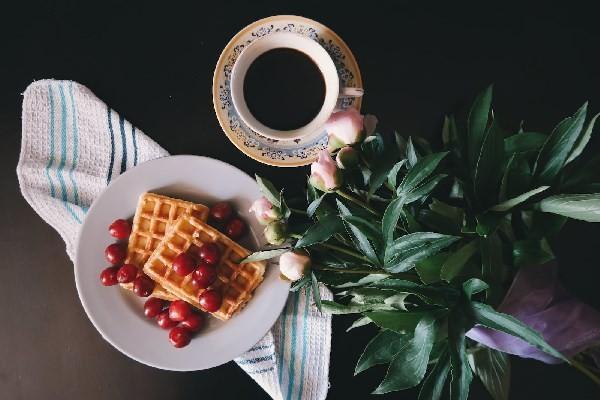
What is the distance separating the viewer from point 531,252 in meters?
0.50

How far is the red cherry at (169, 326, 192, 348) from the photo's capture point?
2.66 ft

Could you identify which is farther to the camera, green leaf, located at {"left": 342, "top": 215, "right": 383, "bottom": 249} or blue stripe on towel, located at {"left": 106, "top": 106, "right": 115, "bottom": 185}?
blue stripe on towel, located at {"left": 106, "top": 106, "right": 115, "bottom": 185}

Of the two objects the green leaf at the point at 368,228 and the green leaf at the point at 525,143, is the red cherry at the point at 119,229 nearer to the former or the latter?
the green leaf at the point at 368,228

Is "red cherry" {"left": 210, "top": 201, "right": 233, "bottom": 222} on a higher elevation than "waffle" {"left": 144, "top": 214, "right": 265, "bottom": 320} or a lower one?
higher

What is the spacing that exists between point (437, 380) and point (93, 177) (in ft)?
1.92

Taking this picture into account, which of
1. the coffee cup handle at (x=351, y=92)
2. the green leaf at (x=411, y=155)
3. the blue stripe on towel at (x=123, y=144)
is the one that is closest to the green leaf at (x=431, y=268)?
the green leaf at (x=411, y=155)

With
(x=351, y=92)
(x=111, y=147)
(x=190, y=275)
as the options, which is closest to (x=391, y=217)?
(x=351, y=92)

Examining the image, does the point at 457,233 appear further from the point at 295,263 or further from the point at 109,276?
the point at 109,276

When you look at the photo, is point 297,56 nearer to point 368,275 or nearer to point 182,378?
point 368,275

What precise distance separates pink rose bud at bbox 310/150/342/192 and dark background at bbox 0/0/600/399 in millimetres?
289

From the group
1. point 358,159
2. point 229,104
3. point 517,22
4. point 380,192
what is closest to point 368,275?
point 358,159

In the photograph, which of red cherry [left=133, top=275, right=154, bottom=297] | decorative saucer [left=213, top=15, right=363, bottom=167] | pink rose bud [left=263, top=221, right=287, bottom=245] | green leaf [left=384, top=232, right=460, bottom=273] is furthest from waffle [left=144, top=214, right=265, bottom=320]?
green leaf [left=384, top=232, right=460, bottom=273]

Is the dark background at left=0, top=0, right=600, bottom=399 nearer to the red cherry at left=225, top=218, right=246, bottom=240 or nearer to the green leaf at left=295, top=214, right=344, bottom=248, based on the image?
the red cherry at left=225, top=218, right=246, bottom=240

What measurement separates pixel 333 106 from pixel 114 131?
1.08ft
